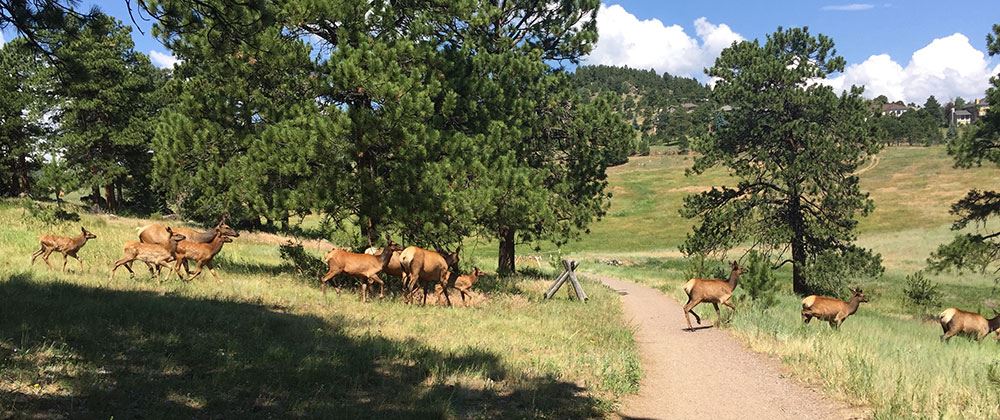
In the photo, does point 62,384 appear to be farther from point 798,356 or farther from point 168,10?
point 798,356

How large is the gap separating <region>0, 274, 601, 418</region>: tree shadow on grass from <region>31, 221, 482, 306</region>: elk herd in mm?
2751

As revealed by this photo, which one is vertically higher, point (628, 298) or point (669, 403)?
point (669, 403)

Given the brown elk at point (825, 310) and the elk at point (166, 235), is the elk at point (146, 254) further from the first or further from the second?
the brown elk at point (825, 310)

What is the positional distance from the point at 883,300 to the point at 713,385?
2671 cm

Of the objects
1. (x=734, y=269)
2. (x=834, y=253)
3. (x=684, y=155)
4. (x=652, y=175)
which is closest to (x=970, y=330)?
(x=734, y=269)

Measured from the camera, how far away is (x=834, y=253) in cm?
2508

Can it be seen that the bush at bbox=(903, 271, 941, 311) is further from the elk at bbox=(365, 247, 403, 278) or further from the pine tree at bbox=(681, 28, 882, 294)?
the elk at bbox=(365, 247, 403, 278)

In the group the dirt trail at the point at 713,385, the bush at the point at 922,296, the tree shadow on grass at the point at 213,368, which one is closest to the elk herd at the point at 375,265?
the dirt trail at the point at 713,385

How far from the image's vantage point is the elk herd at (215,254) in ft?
40.1

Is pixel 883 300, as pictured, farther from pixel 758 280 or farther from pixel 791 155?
pixel 758 280

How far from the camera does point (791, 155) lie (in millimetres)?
25297

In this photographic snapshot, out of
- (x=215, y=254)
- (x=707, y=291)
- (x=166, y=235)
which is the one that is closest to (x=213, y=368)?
(x=215, y=254)

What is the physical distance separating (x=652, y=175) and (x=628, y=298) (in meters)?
95.9

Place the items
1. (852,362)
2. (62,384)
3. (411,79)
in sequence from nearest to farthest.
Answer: (62,384) → (852,362) → (411,79)
